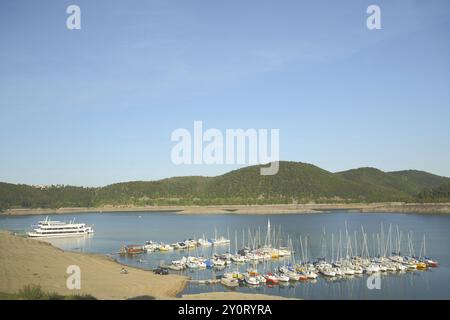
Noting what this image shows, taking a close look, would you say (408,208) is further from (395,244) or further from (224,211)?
(395,244)

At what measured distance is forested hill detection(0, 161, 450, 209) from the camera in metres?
142

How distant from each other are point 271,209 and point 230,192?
31485 millimetres

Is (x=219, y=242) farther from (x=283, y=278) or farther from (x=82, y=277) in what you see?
(x=82, y=277)

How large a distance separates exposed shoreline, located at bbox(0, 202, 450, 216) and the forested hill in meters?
4.08

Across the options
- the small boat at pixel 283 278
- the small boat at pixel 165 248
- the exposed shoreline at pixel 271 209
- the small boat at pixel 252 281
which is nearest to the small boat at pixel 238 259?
the small boat at pixel 283 278

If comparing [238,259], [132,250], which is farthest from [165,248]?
[238,259]

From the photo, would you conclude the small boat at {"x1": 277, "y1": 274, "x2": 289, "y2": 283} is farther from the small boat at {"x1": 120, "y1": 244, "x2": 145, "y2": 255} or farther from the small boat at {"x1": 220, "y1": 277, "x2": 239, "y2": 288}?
the small boat at {"x1": 120, "y1": 244, "x2": 145, "y2": 255}

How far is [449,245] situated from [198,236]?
32649 millimetres

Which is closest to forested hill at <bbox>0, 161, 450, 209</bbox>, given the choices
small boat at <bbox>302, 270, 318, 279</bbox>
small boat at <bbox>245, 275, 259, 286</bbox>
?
small boat at <bbox>302, 270, 318, 279</bbox>

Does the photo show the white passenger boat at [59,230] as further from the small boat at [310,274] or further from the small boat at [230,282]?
the small boat at [310,274]

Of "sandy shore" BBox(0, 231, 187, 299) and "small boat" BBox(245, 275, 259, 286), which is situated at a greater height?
"sandy shore" BBox(0, 231, 187, 299)

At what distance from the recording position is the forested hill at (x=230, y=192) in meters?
142

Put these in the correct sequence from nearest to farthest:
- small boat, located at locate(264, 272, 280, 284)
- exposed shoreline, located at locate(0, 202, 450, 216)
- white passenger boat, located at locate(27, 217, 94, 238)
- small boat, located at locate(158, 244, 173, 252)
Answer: small boat, located at locate(264, 272, 280, 284)
small boat, located at locate(158, 244, 173, 252)
white passenger boat, located at locate(27, 217, 94, 238)
exposed shoreline, located at locate(0, 202, 450, 216)
